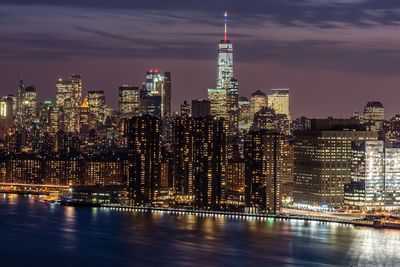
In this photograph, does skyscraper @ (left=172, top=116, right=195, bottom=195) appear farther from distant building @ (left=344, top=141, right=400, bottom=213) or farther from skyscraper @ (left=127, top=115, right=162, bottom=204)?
distant building @ (left=344, top=141, right=400, bottom=213)

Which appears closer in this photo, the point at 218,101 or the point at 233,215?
the point at 233,215

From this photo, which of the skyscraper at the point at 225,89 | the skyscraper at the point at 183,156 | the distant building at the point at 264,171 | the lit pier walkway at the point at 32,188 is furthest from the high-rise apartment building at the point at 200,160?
the skyscraper at the point at 225,89

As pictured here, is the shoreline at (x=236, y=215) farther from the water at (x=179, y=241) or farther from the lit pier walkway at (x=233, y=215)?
the water at (x=179, y=241)

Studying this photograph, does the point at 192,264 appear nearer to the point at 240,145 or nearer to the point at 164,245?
the point at 164,245

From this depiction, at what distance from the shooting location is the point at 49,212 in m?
47.4

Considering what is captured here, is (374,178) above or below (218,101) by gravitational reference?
below

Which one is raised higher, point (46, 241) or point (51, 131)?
point (51, 131)

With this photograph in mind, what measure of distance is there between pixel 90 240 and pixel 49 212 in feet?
29.9

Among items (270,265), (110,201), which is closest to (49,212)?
(110,201)

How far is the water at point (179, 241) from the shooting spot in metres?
34.0

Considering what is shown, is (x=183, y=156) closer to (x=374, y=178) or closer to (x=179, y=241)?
(x=374, y=178)

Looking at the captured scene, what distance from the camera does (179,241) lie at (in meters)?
37.9

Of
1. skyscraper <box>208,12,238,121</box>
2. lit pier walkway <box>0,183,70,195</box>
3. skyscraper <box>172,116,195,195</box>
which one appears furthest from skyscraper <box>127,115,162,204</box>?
skyscraper <box>208,12,238,121</box>

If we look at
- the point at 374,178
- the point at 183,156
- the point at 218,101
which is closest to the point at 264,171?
the point at 374,178
